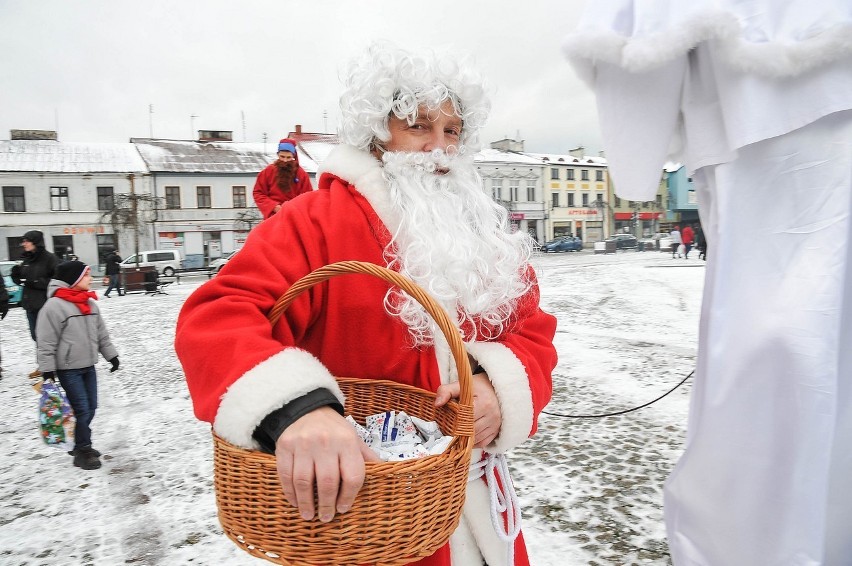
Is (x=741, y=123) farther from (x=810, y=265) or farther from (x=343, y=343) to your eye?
(x=343, y=343)

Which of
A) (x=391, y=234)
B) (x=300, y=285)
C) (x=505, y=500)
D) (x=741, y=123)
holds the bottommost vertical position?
(x=505, y=500)

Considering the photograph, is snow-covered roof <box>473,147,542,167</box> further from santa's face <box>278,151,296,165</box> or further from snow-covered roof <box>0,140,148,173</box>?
santa's face <box>278,151,296,165</box>

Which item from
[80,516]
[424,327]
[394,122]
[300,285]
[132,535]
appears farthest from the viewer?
[80,516]

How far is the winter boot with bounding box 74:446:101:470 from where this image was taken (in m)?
3.69

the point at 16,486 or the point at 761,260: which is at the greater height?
the point at 761,260

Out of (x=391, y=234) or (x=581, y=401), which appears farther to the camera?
(x=581, y=401)

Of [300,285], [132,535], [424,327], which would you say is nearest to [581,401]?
[132,535]

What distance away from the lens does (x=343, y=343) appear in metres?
1.36

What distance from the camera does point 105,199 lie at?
28797 mm

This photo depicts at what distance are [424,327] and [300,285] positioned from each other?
0.35 m

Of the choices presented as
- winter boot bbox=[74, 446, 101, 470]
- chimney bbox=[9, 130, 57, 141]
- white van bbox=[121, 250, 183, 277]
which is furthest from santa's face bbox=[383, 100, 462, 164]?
chimney bbox=[9, 130, 57, 141]

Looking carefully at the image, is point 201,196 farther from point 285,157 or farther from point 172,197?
point 285,157

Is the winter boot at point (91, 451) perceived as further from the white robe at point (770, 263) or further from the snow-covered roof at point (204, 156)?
the snow-covered roof at point (204, 156)

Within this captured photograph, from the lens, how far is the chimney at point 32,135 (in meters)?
30.1
